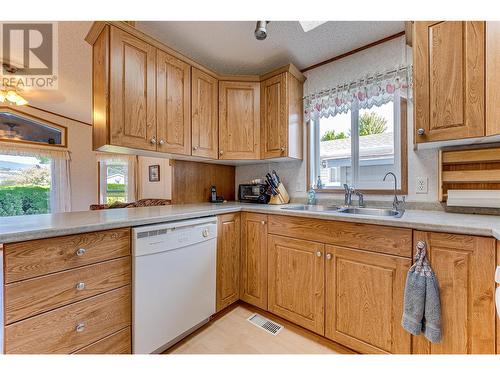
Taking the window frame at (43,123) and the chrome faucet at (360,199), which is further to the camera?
the window frame at (43,123)

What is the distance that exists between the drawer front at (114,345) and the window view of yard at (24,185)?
13.7 ft

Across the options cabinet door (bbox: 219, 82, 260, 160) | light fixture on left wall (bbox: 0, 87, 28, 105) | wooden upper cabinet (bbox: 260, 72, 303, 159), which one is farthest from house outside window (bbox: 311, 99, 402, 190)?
light fixture on left wall (bbox: 0, 87, 28, 105)

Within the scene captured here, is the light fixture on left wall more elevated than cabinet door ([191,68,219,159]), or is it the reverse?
the light fixture on left wall

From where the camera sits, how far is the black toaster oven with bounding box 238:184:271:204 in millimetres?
2312

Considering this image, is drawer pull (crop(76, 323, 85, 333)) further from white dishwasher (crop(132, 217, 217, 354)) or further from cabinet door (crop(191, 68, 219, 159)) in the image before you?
cabinet door (crop(191, 68, 219, 159))

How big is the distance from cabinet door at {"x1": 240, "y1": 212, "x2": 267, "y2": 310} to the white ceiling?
145cm

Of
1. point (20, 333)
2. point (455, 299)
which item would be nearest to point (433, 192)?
point (455, 299)

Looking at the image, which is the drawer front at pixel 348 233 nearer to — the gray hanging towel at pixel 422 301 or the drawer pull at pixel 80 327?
the gray hanging towel at pixel 422 301

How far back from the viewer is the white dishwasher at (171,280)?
1275 millimetres

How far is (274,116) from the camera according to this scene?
2164 mm

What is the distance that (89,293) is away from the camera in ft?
3.61

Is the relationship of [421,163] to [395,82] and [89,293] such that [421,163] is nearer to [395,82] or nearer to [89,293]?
[395,82]

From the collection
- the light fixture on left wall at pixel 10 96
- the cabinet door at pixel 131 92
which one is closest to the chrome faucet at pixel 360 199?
the cabinet door at pixel 131 92

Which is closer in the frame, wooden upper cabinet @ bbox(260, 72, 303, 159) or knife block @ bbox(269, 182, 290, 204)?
wooden upper cabinet @ bbox(260, 72, 303, 159)
